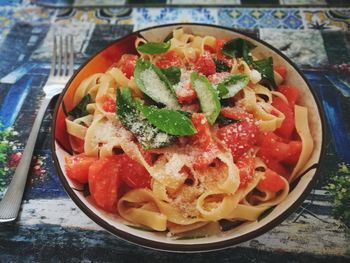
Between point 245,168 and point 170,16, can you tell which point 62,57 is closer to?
point 170,16

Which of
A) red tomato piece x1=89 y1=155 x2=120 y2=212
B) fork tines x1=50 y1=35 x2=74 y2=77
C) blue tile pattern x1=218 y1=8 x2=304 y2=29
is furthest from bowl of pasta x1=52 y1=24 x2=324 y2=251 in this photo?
blue tile pattern x1=218 y1=8 x2=304 y2=29

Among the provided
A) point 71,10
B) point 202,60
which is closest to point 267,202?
point 202,60

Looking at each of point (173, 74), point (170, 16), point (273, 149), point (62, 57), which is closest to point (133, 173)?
point (173, 74)

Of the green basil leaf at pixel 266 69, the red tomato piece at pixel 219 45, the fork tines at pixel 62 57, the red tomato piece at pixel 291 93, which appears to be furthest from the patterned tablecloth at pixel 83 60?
the red tomato piece at pixel 219 45

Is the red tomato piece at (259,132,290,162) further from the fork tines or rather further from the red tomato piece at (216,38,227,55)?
the fork tines

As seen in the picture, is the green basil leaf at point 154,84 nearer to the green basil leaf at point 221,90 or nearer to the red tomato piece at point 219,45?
the green basil leaf at point 221,90
